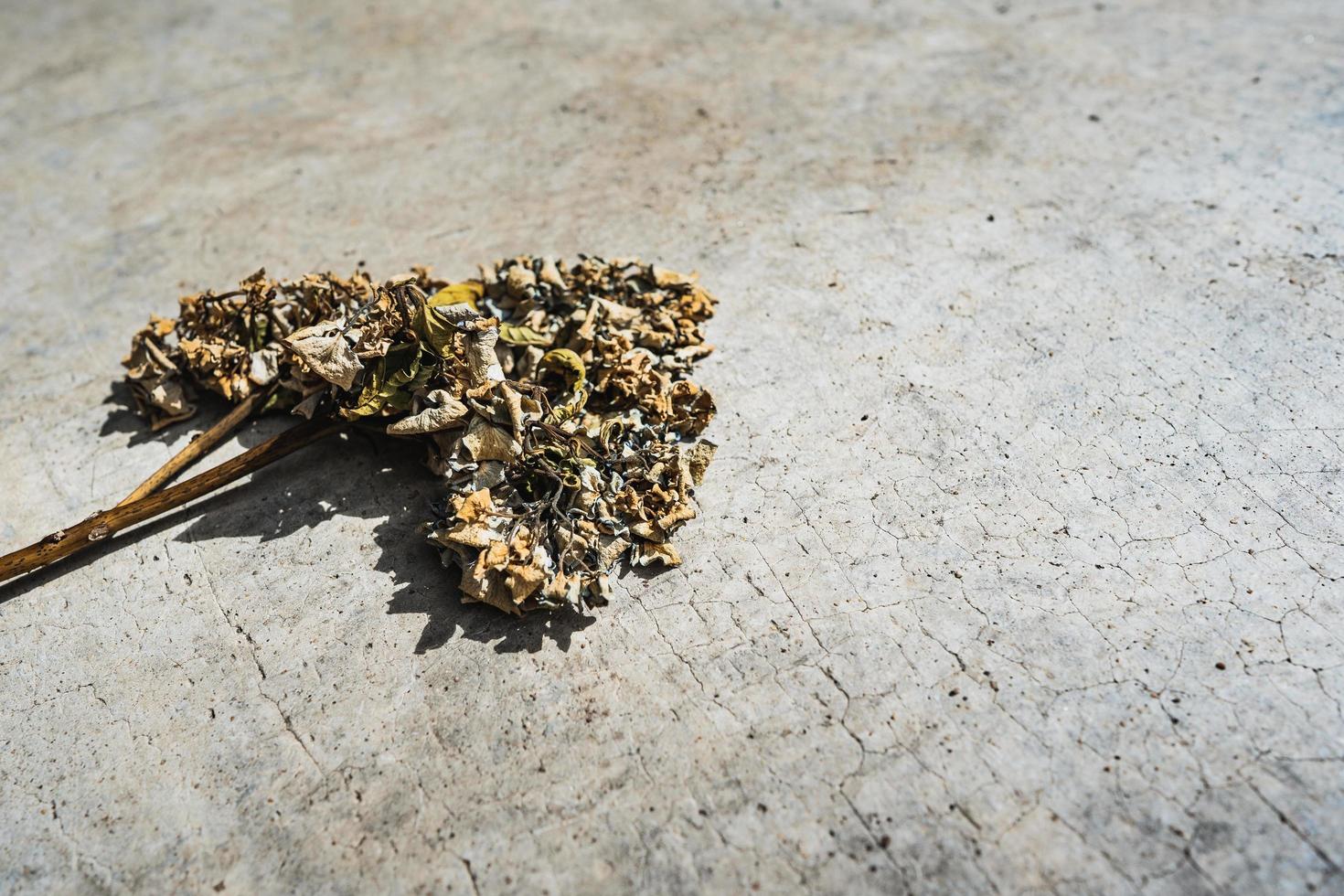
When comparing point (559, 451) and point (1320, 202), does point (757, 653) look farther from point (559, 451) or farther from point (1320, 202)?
point (1320, 202)

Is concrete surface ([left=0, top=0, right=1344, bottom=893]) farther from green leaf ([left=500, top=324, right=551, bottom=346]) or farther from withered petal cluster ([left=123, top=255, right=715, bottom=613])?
green leaf ([left=500, top=324, right=551, bottom=346])

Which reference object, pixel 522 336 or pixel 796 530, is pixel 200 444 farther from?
pixel 796 530

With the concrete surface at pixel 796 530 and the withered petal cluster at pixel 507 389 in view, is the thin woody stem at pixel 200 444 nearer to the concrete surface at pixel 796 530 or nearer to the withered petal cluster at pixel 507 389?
the withered petal cluster at pixel 507 389

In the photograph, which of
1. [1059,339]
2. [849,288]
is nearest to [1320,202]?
[1059,339]

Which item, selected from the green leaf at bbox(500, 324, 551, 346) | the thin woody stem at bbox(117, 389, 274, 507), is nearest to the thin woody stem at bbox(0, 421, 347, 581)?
the thin woody stem at bbox(117, 389, 274, 507)

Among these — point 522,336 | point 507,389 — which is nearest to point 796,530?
point 507,389
